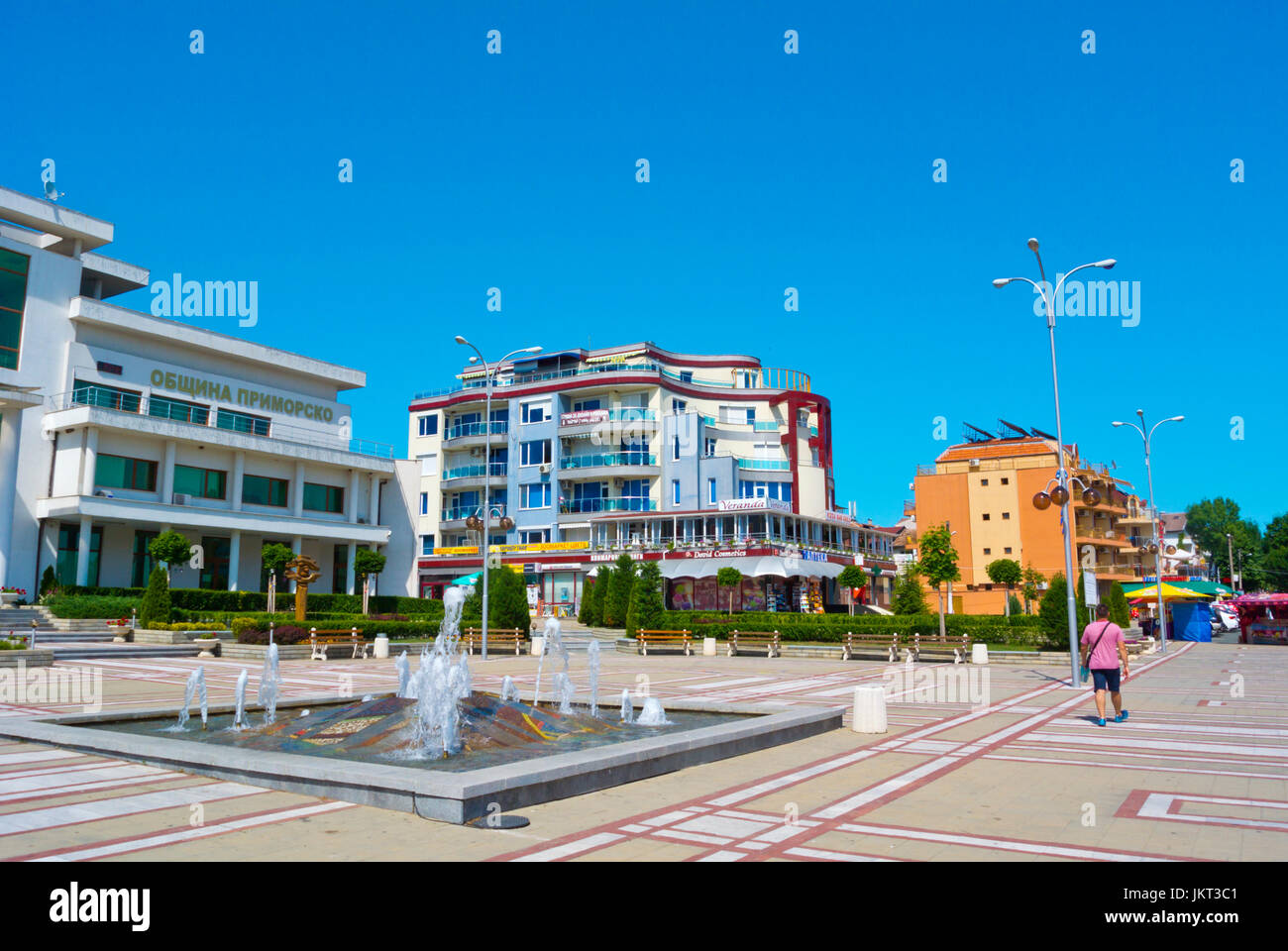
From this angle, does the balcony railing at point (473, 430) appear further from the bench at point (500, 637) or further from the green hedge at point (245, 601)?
the bench at point (500, 637)

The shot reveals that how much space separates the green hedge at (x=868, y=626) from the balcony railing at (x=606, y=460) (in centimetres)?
2203

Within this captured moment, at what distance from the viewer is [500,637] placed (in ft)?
108

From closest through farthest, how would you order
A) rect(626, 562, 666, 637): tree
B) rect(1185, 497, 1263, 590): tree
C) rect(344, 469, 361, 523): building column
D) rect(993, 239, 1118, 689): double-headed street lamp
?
rect(993, 239, 1118, 689): double-headed street lamp
rect(626, 562, 666, 637): tree
rect(344, 469, 361, 523): building column
rect(1185, 497, 1263, 590): tree

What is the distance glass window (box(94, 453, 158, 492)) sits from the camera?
37.6 metres

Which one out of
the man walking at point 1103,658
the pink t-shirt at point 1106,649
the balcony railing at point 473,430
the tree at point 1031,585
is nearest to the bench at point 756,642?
the man walking at point 1103,658

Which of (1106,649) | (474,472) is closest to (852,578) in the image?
(474,472)

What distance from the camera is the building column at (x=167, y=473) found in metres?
39.3

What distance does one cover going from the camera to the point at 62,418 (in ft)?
120

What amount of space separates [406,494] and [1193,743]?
44176mm

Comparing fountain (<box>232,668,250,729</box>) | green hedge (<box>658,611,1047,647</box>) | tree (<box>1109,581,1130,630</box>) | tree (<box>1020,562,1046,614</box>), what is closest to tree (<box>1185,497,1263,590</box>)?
tree (<box>1020,562,1046,614</box>)

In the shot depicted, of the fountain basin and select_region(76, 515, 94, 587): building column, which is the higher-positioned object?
select_region(76, 515, 94, 587): building column

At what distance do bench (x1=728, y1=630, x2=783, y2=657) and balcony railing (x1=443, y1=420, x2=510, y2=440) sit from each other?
Answer: 33.4 m

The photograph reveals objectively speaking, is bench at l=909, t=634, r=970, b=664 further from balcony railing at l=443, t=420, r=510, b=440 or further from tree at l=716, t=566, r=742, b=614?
balcony railing at l=443, t=420, r=510, b=440

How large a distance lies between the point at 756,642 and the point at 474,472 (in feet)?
114
